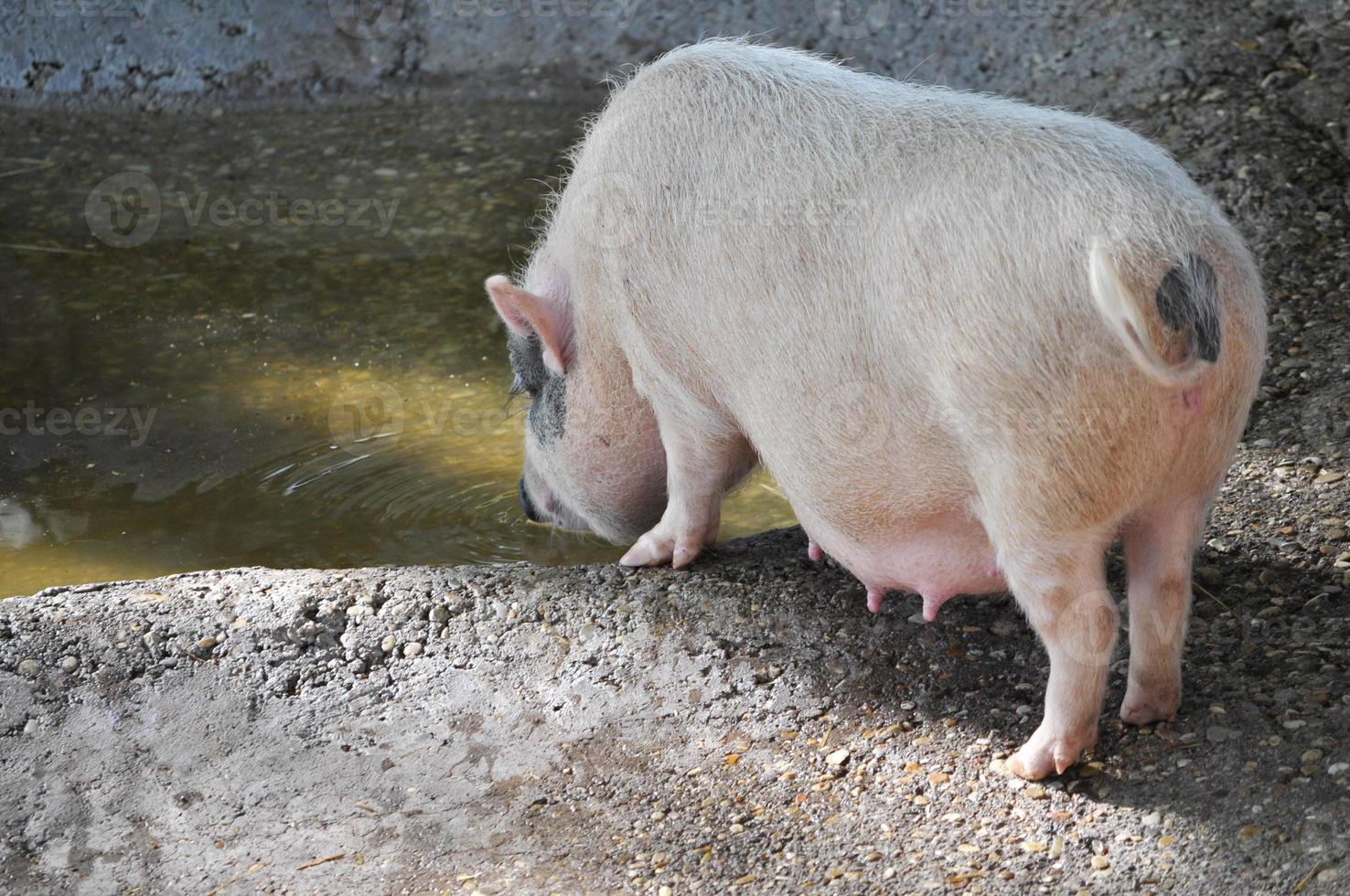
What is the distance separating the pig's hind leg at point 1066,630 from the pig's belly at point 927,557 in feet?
0.86

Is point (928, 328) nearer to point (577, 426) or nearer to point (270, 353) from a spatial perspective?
point (577, 426)

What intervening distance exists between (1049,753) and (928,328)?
811mm

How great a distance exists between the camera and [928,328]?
2465mm

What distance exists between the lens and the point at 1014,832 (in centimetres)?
257

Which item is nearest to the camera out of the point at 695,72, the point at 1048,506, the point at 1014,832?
the point at 1048,506

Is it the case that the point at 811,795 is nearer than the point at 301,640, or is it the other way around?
the point at 811,795

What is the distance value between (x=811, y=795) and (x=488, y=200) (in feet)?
13.4

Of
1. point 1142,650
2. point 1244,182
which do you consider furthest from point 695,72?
point 1244,182

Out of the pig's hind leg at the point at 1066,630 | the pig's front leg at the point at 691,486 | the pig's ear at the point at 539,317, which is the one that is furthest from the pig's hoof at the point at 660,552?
the pig's hind leg at the point at 1066,630

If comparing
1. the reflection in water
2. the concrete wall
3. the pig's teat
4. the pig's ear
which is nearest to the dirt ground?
the pig's teat

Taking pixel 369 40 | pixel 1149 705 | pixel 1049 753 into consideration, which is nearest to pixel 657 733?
pixel 1049 753

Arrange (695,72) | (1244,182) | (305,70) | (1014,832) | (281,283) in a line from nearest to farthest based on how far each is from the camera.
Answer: (1014,832), (695,72), (1244,182), (281,283), (305,70)

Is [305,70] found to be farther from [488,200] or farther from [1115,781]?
[1115,781]

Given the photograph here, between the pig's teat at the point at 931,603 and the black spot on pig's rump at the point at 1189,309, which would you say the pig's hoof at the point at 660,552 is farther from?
the black spot on pig's rump at the point at 1189,309
